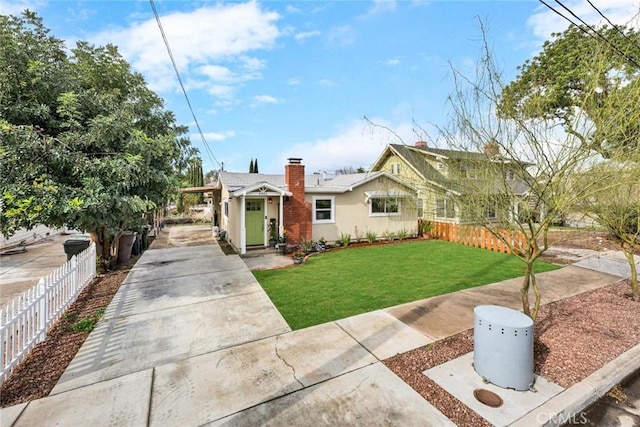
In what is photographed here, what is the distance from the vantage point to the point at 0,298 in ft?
20.2

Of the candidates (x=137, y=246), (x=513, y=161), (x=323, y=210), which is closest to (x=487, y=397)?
(x=513, y=161)

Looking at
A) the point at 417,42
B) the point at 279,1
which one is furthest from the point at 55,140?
the point at 417,42

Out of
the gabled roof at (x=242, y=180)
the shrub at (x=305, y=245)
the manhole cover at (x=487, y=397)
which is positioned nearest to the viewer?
the manhole cover at (x=487, y=397)

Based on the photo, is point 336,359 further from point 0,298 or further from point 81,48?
point 81,48

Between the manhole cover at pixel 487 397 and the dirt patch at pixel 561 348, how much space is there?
10.0 inches

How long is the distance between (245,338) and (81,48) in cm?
949

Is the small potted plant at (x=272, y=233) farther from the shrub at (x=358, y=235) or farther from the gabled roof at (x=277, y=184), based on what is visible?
the shrub at (x=358, y=235)

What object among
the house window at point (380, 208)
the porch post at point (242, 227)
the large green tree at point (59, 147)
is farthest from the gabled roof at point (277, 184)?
the large green tree at point (59, 147)

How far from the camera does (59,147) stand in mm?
5277

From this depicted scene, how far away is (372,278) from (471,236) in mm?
7562

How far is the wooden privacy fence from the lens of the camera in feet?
38.1

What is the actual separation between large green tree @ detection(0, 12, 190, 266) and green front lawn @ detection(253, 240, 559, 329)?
3908 millimetres

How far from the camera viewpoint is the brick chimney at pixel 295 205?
12031mm

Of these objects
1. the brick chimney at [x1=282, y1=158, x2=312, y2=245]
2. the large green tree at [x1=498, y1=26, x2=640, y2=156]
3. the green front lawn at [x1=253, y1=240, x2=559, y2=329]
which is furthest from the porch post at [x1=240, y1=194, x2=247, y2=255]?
the large green tree at [x1=498, y1=26, x2=640, y2=156]
